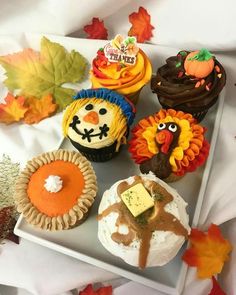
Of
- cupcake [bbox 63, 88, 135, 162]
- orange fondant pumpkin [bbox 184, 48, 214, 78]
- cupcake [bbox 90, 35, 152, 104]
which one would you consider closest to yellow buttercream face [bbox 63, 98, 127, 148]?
cupcake [bbox 63, 88, 135, 162]

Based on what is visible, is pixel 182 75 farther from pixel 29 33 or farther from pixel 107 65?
pixel 29 33

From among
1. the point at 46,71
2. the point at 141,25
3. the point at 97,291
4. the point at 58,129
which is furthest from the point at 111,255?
the point at 141,25

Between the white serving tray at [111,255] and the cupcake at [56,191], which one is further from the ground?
the cupcake at [56,191]

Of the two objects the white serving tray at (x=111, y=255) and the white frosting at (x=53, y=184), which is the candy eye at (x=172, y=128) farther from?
the white frosting at (x=53, y=184)

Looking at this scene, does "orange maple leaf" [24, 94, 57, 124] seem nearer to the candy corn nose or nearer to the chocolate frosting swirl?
the candy corn nose

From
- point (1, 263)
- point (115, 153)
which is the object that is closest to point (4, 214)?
point (1, 263)

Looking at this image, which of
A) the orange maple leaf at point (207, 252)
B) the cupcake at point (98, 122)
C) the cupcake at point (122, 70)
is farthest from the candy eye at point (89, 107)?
the orange maple leaf at point (207, 252)
